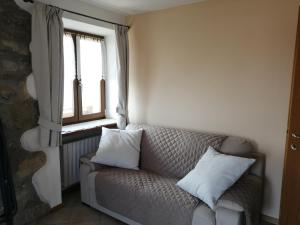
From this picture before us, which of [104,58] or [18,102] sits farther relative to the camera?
[104,58]

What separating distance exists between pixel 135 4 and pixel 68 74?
1167mm

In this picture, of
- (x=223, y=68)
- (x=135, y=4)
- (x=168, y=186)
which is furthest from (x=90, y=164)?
(x=135, y=4)

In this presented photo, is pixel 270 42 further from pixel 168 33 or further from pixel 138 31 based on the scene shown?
pixel 138 31

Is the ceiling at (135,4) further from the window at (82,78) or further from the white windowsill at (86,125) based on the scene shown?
the white windowsill at (86,125)

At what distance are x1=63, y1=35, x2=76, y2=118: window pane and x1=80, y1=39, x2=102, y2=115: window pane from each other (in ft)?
0.49

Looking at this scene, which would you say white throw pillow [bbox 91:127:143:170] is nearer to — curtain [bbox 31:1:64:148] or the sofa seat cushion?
the sofa seat cushion

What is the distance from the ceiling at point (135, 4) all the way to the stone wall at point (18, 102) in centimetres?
82

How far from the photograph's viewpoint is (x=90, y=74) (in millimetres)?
3256

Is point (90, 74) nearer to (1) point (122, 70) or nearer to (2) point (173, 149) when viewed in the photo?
(1) point (122, 70)

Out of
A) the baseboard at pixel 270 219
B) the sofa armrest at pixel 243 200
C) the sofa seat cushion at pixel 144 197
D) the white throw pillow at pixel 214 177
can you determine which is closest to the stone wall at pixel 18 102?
the sofa seat cushion at pixel 144 197

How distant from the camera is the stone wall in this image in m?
2.03

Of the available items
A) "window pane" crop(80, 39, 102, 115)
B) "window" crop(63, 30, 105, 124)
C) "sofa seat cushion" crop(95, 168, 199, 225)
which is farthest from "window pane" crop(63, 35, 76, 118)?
"sofa seat cushion" crop(95, 168, 199, 225)

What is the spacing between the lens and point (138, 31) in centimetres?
306

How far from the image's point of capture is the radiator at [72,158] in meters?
2.75
